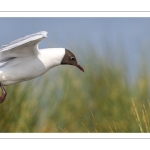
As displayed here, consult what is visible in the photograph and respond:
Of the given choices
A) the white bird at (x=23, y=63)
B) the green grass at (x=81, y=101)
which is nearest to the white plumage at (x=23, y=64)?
the white bird at (x=23, y=63)

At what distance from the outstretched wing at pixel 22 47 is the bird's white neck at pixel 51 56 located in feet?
0.22

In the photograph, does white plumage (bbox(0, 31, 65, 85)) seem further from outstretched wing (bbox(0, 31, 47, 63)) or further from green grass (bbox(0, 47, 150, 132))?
green grass (bbox(0, 47, 150, 132))

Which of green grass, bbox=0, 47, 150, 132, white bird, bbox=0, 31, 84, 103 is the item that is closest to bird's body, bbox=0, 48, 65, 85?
white bird, bbox=0, 31, 84, 103

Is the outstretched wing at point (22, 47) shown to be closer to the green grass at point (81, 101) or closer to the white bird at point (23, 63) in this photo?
the white bird at point (23, 63)

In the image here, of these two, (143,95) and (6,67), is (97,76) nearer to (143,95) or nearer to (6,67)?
(143,95)

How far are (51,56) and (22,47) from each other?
270mm

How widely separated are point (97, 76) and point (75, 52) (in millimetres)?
265

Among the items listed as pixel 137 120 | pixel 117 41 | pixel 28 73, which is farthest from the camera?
pixel 117 41

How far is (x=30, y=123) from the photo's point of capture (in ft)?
13.0

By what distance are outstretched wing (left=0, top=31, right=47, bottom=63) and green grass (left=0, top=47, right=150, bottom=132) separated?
39 cm

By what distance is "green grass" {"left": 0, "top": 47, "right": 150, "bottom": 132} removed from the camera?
3943 millimetres

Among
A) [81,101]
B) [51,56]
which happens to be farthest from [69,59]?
[81,101]

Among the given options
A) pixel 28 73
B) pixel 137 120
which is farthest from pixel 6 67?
pixel 137 120

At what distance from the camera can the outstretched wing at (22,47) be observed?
333cm
